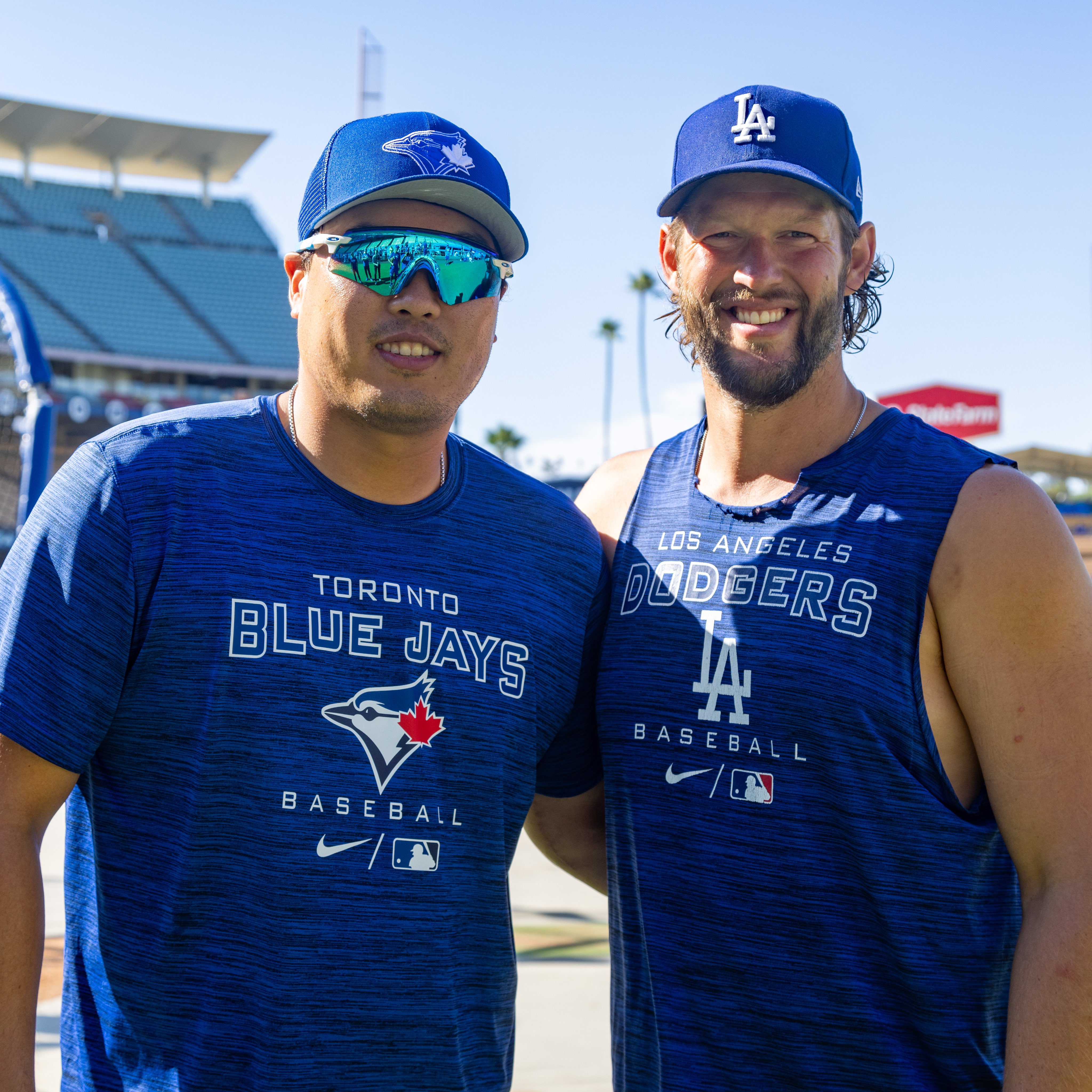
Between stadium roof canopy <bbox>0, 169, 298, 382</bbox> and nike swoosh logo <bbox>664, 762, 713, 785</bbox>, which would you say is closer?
nike swoosh logo <bbox>664, 762, 713, 785</bbox>

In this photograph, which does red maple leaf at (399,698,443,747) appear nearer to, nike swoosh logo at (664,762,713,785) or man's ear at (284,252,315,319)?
nike swoosh logo at (664,762,713,785)

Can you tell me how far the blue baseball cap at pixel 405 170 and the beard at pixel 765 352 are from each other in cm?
51

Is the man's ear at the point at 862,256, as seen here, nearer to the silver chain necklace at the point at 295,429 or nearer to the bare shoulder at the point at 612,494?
the silver chain necklace at the point at 295,429

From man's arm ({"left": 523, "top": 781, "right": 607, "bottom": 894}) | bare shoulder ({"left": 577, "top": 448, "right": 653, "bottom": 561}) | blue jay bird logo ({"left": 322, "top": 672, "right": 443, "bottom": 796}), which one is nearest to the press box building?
bare shoulder ({"left": 577, "top": 448, "right": 653, "bottom": 561})

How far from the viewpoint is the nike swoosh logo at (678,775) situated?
Answer: 2.36m

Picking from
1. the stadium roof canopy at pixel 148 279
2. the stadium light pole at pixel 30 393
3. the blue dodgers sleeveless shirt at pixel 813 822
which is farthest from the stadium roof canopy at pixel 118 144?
the blue dodgers sleeveless shirt at pixel 813 822

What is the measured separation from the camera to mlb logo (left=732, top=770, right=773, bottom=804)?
229cm

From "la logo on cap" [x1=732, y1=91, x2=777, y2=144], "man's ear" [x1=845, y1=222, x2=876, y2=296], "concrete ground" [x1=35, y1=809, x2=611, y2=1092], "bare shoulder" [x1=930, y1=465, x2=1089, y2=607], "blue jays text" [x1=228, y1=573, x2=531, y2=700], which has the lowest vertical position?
"concrete ground" [x1=35, y1=809, x2=611, y2=1092]

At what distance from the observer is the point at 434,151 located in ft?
7.76

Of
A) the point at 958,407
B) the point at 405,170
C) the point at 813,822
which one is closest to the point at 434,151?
the point at 405,170

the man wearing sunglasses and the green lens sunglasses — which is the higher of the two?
the green lens sunglasses

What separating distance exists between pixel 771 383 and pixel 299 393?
3.32ft

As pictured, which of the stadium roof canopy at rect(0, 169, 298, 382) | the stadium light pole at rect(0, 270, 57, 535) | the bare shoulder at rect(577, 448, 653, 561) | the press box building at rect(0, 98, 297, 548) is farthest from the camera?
the stadium roof canopy at rect(0, 169, 298, 382)

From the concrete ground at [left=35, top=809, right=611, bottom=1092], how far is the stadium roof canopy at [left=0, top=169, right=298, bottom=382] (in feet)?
130
